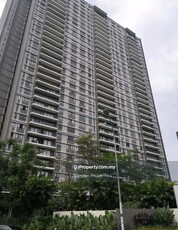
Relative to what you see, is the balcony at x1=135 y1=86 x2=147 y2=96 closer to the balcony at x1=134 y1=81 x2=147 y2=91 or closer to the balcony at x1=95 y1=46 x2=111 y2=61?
the balcony at x1=134 y1=81 x2=147 y2=91

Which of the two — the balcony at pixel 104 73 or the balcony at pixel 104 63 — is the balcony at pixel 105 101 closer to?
the balcony at pixel 104 73

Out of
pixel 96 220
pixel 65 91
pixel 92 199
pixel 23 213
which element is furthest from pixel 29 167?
pixel 65 91

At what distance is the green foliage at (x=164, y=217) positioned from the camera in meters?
18.2

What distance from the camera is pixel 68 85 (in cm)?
6519

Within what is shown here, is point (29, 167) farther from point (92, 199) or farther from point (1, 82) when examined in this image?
point (1, 82)

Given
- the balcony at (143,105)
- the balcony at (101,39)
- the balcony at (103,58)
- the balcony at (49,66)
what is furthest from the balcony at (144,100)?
the balcony at (49,66)

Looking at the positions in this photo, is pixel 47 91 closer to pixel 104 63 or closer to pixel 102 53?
pixel 104 63

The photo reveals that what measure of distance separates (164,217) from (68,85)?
51.2 meters

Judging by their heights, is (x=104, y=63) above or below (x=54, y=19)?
below

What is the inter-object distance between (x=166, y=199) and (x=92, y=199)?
26.0 feet

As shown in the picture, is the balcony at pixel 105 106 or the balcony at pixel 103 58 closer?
the balcony at pixel 105 106

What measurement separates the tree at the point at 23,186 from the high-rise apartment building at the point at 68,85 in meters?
17.5

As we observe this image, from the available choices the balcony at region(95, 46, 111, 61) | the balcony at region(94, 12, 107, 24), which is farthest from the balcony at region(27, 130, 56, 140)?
the balcony at region(94, 12, 107, 24)

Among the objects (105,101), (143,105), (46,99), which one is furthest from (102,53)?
(46,99)
